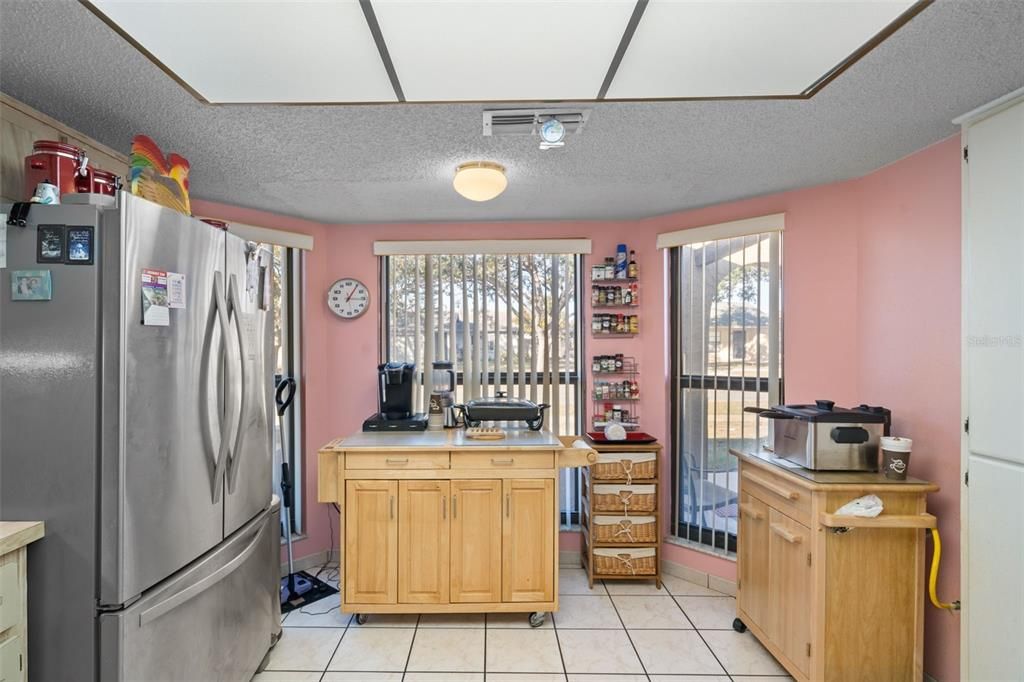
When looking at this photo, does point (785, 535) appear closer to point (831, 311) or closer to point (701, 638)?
point (701, 638)

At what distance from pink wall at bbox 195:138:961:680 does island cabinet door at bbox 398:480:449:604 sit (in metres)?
1.02

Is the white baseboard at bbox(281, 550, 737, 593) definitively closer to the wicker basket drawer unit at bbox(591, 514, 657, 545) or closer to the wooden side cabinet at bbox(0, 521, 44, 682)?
the wicker basket drawer unit at bbox(591, 514, 657, 545)

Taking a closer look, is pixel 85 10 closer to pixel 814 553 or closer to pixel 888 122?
pixel 888 122

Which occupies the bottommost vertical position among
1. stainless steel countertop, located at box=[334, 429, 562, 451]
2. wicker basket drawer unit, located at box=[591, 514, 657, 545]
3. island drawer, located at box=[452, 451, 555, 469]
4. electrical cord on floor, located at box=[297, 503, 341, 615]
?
electrical cord on floor, located at box=[297, 503, 341, 615]

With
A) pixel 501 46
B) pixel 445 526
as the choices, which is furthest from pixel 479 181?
pixel 445 526

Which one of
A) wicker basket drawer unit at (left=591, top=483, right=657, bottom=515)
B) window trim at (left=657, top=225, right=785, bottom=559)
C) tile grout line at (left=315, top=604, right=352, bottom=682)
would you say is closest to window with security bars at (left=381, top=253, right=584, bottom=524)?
wicker basket drawer unit at (left=591, top=483, right=657, bottom=515)

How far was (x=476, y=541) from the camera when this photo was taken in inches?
100

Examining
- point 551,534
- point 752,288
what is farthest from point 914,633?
point 752,288

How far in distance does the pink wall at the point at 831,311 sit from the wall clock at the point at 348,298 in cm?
6

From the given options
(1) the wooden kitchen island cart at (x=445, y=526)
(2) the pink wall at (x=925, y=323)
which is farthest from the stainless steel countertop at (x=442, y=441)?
(2) the pink wall at (x=925, y=323)

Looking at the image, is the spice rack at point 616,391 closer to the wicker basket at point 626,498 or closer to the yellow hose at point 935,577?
the wicker basket at point 626,498

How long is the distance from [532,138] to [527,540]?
6.54 feet

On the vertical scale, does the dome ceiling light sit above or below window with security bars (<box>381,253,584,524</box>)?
above

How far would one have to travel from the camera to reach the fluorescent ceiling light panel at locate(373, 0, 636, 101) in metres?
1.21
